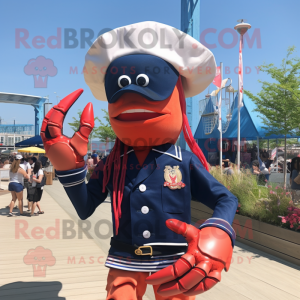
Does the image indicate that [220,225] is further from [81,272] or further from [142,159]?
[81,272]

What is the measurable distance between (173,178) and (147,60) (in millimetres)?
778

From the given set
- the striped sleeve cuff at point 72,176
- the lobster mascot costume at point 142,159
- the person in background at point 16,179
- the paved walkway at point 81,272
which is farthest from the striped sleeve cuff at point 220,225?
the person in background at point 16,179

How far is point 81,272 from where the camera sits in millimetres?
4000

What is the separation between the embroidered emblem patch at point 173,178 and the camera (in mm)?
1880

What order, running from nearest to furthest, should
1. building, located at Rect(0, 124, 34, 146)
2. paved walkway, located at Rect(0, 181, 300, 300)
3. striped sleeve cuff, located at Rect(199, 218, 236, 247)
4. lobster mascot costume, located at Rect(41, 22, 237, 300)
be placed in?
striped sleeve cuff, located at Rect(199, 218, 236, 247), lobster mascot costume, located at Rect(41, 22, 237, 300), paved walkway, located at Rect(0, 181, 300, 300), building, located at Rect(0, 124, 34, 146)

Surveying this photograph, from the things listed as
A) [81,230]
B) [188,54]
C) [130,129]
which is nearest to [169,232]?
[130,129]

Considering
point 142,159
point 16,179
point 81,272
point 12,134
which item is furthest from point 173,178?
point 12,134

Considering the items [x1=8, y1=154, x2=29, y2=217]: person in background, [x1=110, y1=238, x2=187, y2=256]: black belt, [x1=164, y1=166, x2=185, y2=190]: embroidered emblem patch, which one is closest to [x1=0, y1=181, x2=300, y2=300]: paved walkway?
[x1=8, y1=154, x2=29, y2=217]: person in background

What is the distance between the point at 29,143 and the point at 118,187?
54.6ft

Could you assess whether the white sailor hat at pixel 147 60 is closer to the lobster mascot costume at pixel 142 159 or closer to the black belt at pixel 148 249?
the lobster mascot costume at pixel 142 159

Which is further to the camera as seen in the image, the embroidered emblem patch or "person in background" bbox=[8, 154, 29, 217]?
"person in background" bbox=[8, 154, 29, 217]

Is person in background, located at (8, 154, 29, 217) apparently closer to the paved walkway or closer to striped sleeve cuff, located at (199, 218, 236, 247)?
the paved walkway

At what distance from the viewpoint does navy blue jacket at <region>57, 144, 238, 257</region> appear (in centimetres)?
182

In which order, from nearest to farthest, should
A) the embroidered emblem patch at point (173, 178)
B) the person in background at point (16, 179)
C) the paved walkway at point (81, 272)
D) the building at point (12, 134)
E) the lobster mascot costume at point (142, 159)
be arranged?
the lobster mascot costume at point (142, 159) → the embroidered emblem patch at point (173, 178) → the paved walkway at point (81, 272) → the person in background at point (16, 179) → the building at point (12, 134)
